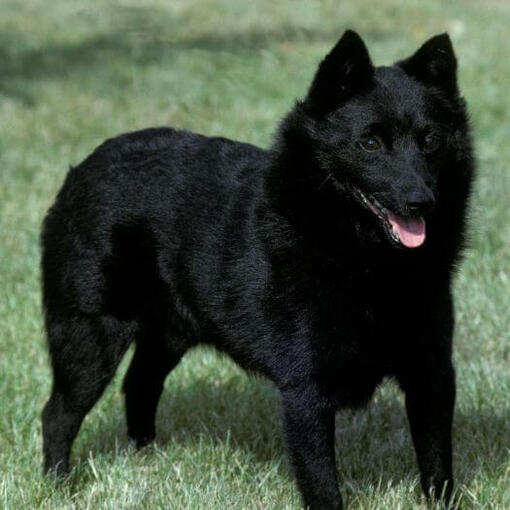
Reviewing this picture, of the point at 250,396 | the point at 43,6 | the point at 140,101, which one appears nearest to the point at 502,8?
the point at 43,6

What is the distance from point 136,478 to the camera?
12.1 ft

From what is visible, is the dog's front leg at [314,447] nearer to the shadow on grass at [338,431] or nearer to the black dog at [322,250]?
the black dog at [322,250]

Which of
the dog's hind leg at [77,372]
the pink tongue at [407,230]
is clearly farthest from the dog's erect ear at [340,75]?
the dog's hind leg at [77,372]

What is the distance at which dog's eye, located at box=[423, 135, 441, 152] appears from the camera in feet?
10.1

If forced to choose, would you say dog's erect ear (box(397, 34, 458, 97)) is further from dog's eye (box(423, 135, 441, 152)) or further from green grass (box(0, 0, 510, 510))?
green grass (box(0, 0, 510, 510))

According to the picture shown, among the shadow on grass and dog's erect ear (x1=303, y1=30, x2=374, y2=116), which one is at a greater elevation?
dog's erect ear (x1=303, y1=30, x2=374, y2=116)

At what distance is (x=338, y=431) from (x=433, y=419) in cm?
92

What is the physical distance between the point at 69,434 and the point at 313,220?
4.26 feet

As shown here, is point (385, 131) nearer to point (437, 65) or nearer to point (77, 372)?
point (437, 65)

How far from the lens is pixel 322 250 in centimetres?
322

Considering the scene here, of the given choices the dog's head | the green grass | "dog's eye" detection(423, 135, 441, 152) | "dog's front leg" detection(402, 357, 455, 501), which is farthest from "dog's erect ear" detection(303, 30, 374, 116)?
"dog's front leg" detection(402, 357, 455, 501)

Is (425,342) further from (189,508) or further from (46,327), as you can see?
(46,327)

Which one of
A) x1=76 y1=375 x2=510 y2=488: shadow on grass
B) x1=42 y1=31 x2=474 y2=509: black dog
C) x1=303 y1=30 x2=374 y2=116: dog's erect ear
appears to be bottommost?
x1=76 y1=375 x2=510 y2=488: shadow on grass

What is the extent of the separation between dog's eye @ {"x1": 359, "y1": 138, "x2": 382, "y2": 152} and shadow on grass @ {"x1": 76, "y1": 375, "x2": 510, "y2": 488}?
4.05ft
